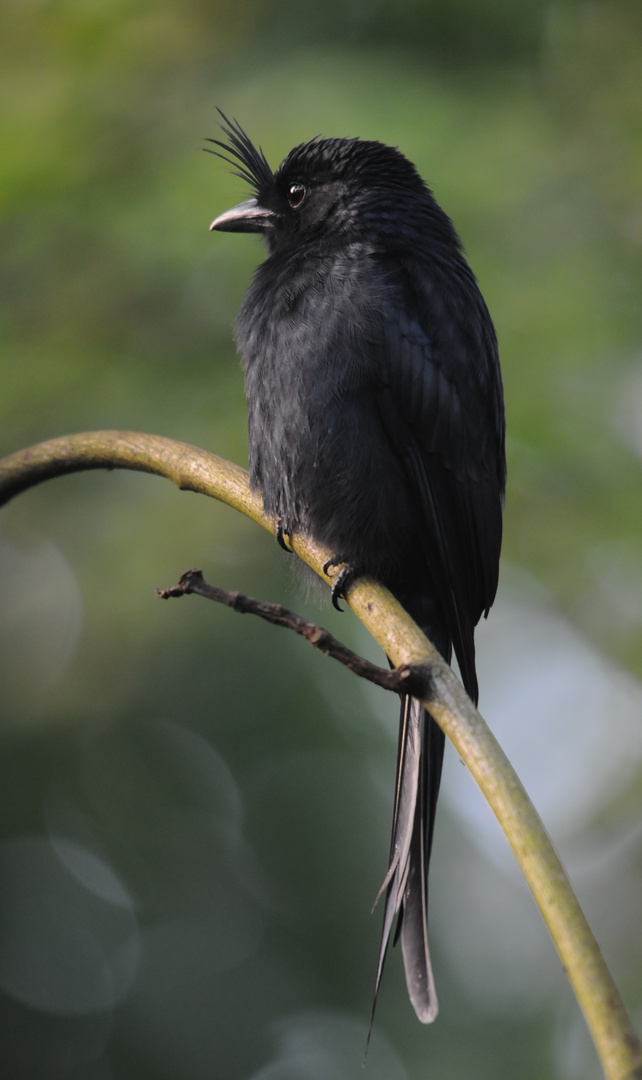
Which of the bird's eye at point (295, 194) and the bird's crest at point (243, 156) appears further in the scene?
the bird's crest at point (243, 156)

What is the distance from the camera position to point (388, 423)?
2824 millimetres

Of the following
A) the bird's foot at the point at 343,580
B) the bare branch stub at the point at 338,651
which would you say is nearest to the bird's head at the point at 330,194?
the bird's foot at the point at 343,580

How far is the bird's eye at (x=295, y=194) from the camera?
3467 millimetres

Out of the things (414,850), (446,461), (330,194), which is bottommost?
(414,850)

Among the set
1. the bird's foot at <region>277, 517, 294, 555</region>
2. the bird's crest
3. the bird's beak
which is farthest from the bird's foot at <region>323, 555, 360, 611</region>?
the bird's crest

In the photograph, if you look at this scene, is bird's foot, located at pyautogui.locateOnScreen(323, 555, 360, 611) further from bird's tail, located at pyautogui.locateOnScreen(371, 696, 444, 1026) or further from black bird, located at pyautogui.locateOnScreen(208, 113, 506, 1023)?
bird's tail, located at pyautogui.locateOnScreen(371, 696, 444, 1026)

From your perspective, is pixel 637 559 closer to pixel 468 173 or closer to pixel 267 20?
pixel 468 173

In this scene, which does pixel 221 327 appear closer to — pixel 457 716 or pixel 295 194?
pixel 295 194

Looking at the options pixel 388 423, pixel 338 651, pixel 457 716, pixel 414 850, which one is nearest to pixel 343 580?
pixel 388 423

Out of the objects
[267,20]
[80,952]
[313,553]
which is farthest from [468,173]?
[80,952]

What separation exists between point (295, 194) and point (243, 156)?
316 millimetres

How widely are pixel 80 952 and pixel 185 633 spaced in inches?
Answer: 94.5

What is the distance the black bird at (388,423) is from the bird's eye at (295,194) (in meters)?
0.38

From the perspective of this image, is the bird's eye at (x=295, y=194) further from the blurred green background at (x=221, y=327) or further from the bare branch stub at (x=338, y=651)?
the bare branch stub at (x=338, y=651)
